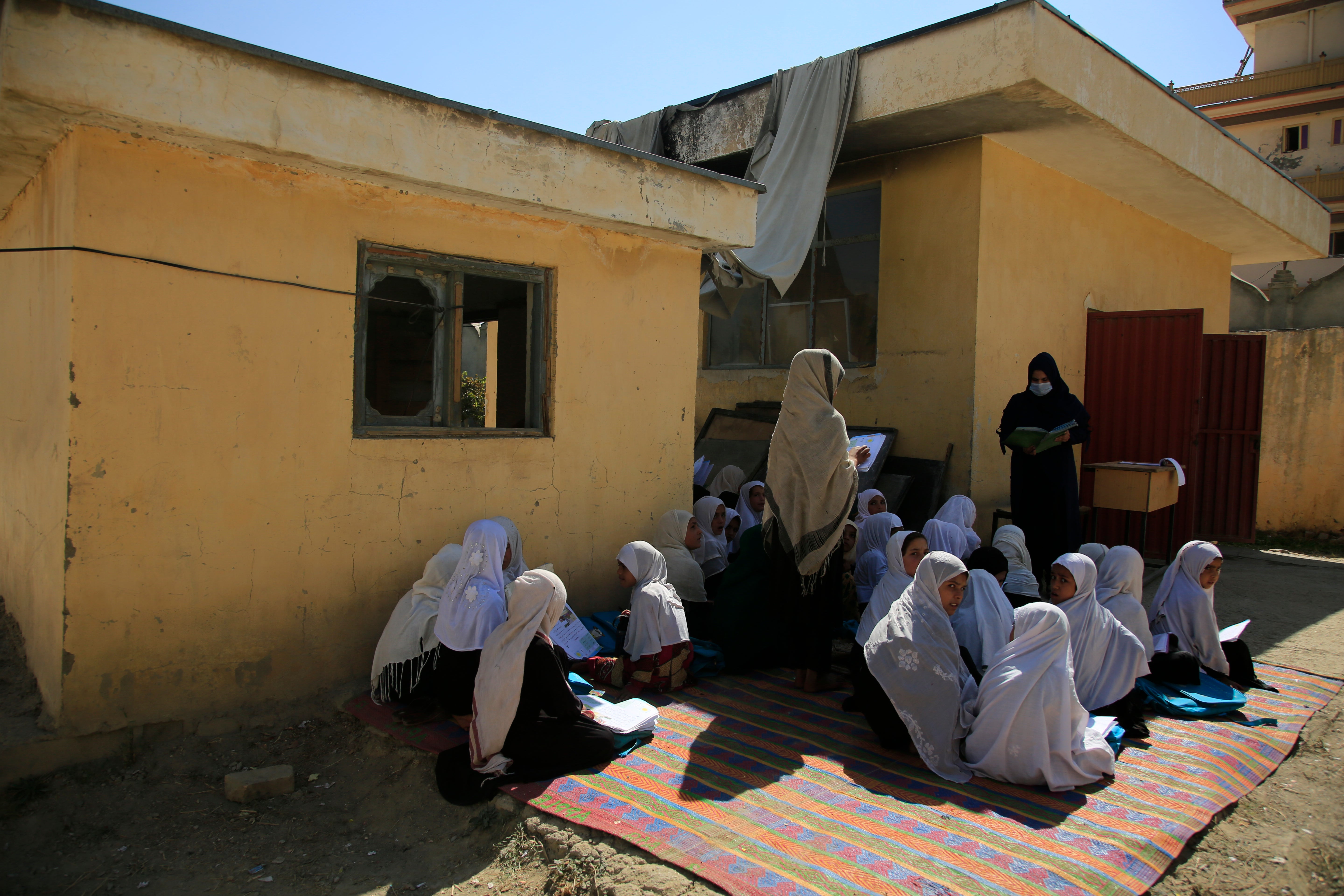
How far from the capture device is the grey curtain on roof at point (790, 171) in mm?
5906

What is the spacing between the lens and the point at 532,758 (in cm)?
310

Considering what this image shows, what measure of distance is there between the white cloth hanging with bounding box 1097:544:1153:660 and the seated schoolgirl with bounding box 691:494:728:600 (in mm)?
2019

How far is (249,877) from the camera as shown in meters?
2.78

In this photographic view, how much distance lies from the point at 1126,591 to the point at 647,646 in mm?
2368

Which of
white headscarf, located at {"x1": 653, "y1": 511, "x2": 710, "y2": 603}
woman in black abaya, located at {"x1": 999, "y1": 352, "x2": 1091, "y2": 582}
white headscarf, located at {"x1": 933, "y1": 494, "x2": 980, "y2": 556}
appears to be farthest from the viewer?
woman in black abaya, located at {"x1": 999, "y1": 352, "x2": 1091, "y2": 582}

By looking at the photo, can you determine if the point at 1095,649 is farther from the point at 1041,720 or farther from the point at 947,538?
the point at 947,538

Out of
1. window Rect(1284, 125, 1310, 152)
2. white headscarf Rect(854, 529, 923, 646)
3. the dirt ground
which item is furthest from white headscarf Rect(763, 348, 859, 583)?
window Rect(1284, 125, 1310, 152)

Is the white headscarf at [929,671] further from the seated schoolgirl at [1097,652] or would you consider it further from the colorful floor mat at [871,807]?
the seated schoolgirl at [1097,652]

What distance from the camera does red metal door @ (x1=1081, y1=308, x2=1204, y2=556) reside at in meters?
7.15

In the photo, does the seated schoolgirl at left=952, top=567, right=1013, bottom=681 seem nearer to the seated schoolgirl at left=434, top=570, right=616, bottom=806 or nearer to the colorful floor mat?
the colorful floor mat

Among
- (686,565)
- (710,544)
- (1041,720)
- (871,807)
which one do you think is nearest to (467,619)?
(686,565)

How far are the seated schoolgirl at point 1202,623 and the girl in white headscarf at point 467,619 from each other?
341cm

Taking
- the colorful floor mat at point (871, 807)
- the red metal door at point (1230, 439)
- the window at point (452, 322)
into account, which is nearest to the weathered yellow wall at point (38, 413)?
the window at point (452, 322)

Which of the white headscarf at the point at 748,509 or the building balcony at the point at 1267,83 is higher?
the building balcony at the point at 1267,83
